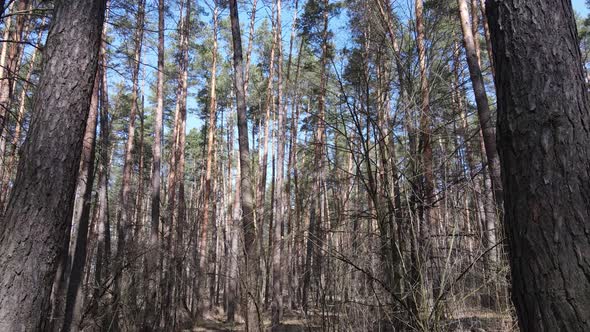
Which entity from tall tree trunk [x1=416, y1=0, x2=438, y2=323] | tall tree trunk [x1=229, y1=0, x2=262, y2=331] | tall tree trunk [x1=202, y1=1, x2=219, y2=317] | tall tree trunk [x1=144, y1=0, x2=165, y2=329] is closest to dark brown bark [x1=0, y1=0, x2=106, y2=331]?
tall tree trunk [x1=229, y1=0, x2=262, y2=331]

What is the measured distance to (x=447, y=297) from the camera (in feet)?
10.5

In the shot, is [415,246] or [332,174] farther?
[332,174]

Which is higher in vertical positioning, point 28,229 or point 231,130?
point 231,130

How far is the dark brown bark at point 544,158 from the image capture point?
149 centimetres

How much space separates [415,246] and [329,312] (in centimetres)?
115

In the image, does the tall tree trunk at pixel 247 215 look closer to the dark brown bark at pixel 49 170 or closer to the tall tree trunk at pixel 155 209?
the tall tree trunk at pixel 155 209

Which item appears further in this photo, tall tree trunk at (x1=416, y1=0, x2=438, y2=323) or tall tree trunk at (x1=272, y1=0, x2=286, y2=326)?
tall tree trunk at (x1=272, y1=0, x2=286, y2=326)

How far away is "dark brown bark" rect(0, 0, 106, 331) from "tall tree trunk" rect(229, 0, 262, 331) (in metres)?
2.19

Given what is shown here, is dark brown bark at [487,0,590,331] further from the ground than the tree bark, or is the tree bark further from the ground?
the tree bark

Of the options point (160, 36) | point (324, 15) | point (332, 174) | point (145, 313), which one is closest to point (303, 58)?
A: point (324, 15)

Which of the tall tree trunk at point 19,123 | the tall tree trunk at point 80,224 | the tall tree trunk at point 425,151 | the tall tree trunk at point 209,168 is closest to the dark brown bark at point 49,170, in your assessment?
the tall tree trunk at point 19,123

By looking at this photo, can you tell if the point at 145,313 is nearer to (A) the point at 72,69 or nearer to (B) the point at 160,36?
(A) the point at 72,69

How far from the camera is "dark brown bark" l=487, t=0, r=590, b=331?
1.49 metres

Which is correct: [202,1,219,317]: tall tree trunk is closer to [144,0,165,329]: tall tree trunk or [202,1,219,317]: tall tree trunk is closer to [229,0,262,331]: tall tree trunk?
[144,0,165,329]: tall tree trunk
